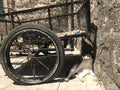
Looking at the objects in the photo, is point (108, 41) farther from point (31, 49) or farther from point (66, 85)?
point (31, 49)

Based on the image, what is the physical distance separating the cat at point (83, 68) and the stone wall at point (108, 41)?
182 mm

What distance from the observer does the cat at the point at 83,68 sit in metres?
4.47

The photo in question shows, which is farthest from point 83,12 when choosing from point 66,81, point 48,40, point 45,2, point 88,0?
point 45,2

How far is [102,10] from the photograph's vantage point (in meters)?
3.78

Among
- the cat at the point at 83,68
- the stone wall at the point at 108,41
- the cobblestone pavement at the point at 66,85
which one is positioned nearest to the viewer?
the stone wall at the point at 108,41

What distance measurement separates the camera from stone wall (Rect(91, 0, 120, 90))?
2.97m

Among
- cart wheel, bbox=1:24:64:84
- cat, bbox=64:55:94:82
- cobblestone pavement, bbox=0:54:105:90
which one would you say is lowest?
cobblestone pavement, bbox=0:54:105:90

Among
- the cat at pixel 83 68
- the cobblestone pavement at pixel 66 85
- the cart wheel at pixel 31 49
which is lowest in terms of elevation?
the cobblestone pavement at pixel 66 85

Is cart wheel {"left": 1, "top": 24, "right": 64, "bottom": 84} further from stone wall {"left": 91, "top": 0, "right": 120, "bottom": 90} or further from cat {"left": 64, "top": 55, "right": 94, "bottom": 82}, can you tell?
stone wall {"left": 91, "top": 0, "right": 120, "bottom": 90}

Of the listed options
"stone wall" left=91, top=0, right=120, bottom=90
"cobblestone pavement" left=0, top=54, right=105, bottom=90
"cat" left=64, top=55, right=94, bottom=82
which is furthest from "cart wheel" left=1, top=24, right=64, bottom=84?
"stone wall" left=91, top=0, right=120, bottom=90

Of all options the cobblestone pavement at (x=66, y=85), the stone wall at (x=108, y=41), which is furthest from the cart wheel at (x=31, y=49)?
the stone wall at (x=108, y=41)

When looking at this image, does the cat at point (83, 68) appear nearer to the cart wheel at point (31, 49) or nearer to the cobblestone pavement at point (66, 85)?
the cobblestone pavement at point (66, 85)

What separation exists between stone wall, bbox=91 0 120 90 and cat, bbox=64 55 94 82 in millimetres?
182

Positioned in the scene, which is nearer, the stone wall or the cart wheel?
the stone wall
